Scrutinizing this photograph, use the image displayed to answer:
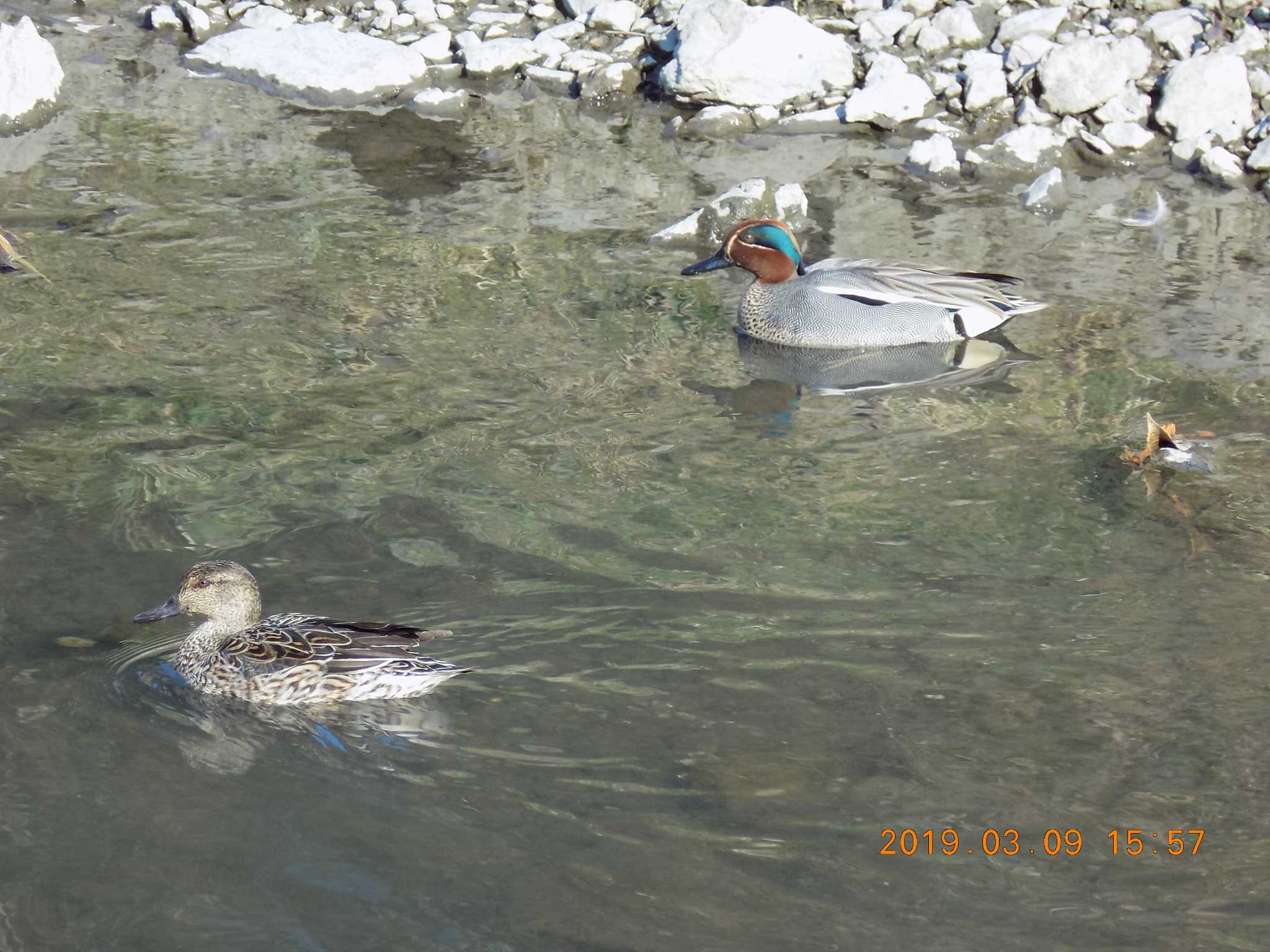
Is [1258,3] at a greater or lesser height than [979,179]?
greater

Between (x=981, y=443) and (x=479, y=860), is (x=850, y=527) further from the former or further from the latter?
(x=479, y=860)

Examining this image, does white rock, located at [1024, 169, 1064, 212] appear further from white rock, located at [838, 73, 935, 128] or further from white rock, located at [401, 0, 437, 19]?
white rock, located at [401, 0, 437, 19]

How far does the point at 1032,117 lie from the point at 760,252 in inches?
137

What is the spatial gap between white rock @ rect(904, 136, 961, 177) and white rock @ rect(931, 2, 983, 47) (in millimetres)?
1597

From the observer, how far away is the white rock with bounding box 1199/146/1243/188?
10.6m

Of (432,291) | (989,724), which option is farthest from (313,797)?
(432,291)

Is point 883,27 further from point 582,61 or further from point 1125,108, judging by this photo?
point 582,61

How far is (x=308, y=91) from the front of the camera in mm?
12172

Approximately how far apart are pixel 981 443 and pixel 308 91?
7.33 meters

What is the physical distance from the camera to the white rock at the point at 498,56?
12430mm

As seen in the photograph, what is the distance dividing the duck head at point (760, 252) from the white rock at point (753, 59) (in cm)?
309

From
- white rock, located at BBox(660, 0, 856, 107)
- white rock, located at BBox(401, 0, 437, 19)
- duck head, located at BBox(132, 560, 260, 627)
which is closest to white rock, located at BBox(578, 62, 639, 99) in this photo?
white rock, located at BBox(660, 0, 856, 107)

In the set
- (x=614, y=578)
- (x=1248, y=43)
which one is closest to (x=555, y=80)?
(x=1248, y=43)

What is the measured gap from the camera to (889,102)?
1145cm
